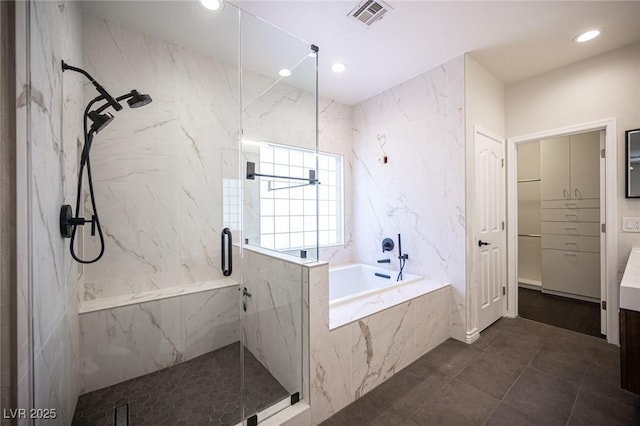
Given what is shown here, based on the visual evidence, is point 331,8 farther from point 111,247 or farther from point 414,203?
point 111,247

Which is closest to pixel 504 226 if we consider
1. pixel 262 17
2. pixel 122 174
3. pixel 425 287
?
pixel 425 287

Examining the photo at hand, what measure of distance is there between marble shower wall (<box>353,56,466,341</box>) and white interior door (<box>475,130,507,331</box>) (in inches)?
10.7

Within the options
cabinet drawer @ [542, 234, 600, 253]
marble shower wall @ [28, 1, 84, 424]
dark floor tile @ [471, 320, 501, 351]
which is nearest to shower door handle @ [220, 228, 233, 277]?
marble shower wall @ [28, 1, 84, 424]

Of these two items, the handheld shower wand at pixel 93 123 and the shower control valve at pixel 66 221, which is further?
the handheld shower wand at pixel 93 123

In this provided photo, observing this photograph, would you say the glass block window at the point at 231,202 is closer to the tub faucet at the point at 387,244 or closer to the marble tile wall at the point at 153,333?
the marble tile wall at the point at 153,333

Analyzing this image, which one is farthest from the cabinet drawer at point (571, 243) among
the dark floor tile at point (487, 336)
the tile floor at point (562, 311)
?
the dark floor tile at point (487, 336)

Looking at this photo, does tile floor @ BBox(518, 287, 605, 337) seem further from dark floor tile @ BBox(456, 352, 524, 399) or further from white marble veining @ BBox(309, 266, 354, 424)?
white marble veining @ BBox(309, 266, 354, 424)

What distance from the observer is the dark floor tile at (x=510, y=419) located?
149 centimetres

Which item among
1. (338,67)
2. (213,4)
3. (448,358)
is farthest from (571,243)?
(213,4)

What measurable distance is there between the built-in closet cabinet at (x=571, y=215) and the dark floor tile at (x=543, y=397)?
2.49 m

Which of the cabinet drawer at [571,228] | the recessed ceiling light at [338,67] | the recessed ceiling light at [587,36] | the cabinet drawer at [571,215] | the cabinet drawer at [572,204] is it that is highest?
the recessed ceiling light at [338,67]

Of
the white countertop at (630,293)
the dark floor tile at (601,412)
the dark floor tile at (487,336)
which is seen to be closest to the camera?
the white countertop at (630,293)

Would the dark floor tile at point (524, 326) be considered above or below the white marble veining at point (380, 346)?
below

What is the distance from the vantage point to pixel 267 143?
89.8 inches
